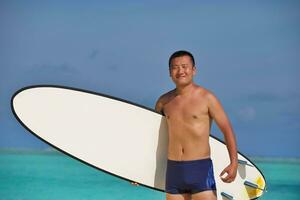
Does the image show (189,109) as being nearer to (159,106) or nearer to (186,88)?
(186,88)

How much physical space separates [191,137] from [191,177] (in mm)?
158

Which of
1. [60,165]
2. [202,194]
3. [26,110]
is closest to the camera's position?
[202,194]

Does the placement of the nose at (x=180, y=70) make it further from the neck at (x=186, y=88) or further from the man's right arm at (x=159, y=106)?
the man's right arm at (x=159, y=106)

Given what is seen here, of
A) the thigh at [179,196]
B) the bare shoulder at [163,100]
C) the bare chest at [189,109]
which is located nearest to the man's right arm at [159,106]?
the bare shoulder at [163,100]

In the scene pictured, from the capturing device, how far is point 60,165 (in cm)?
933

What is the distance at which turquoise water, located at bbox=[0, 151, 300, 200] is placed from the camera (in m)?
6.88

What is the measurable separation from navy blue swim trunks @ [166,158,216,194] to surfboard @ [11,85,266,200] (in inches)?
9.9

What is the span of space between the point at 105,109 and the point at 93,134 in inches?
4.9

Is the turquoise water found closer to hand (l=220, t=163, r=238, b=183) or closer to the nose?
hand (l=220, t=163, r=238, b=183)

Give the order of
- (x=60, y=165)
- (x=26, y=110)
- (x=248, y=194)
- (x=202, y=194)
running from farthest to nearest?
(x=60, y=165), (x=248, y=194), (x=26, y=110), (x=202, y=194)

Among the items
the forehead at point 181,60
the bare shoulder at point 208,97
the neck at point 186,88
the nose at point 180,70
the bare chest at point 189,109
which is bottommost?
the bare chest at point 189,109

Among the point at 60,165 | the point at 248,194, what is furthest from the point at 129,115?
the point at 60,165

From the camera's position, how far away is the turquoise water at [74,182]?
22.6 feet

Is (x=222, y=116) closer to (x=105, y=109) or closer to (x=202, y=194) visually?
(x=202, y=194)
